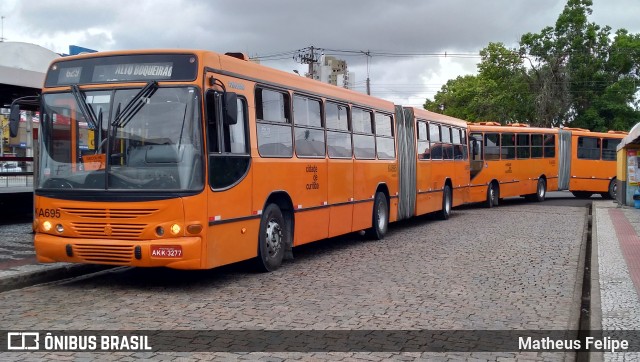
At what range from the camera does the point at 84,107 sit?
29.8 ft

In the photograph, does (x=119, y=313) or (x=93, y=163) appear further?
(x=93, y=163)

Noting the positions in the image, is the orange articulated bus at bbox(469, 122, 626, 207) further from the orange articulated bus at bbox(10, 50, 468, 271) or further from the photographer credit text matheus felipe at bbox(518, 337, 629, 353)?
the photographer credit text matheus felipe at bbox(518, 337, 629, 353)

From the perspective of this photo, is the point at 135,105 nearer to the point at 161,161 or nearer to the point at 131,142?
the point at 131,142

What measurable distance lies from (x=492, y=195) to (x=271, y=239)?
1799 centimetres

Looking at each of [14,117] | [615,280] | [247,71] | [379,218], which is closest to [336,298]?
[247,71]

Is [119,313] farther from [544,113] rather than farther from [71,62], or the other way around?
[544,113]

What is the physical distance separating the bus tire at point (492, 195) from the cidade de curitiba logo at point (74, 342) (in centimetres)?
2150

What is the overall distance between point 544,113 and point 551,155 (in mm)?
23665

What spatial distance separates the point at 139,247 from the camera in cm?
849

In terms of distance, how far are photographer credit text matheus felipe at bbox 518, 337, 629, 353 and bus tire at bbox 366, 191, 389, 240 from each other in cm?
824

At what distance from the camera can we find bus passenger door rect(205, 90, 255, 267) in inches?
349

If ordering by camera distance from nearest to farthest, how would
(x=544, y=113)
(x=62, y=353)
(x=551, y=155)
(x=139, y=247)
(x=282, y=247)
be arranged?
(x=62, y=353) < (x=139, y=247) < (x=282, y=247) < (x=551, y=155) < (x=544, y=113)

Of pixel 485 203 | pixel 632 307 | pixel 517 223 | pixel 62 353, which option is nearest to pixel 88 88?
pixel 62 353

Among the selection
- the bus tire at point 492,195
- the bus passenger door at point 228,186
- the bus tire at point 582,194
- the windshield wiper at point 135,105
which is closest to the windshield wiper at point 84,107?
the windshield wiper at point 135,105
